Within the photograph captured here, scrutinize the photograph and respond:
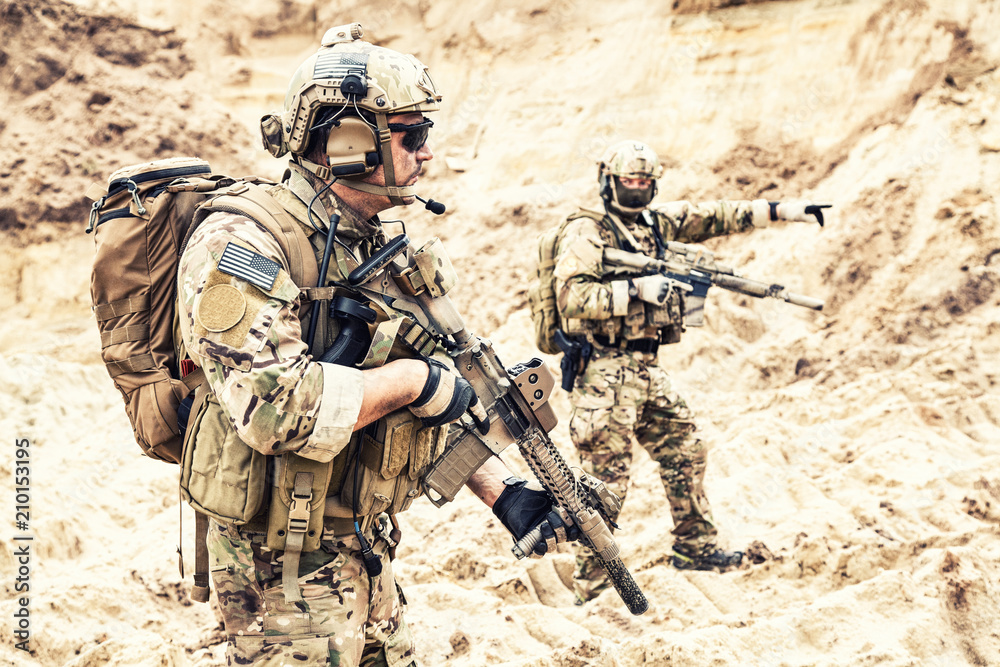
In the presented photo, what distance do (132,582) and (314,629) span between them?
289 centimetres

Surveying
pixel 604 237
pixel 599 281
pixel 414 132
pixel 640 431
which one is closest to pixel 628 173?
pixel 604 237

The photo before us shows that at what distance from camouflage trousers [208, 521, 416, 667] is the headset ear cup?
1029 millimetres

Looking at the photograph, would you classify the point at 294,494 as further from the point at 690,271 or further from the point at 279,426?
the point at 690,271

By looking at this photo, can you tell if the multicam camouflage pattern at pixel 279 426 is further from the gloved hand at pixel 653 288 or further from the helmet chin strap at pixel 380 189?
the gloved hand at pixel 653 288

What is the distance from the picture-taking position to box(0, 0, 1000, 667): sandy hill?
4.08 metres

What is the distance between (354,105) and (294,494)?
1049mm

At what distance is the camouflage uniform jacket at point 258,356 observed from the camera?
1927mm

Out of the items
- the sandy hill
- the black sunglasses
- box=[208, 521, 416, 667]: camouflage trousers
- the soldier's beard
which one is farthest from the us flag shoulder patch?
the soldier's beard

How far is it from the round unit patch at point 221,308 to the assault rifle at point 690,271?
3134 millimetres

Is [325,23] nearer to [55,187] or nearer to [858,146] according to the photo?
[55,187]

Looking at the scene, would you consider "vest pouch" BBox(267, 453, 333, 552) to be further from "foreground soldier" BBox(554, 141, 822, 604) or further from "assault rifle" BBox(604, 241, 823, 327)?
"assault rifle" BBox(604, 241, 823, 327)

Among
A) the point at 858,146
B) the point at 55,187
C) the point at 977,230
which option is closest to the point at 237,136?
the point at 55,187

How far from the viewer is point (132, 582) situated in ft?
15.2

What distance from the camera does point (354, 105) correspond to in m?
2.27
